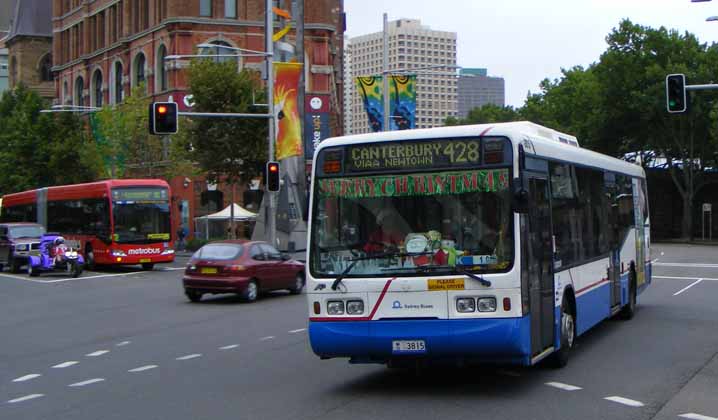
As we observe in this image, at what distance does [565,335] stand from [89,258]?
2796 cm

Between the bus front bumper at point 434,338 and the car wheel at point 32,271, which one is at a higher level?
the bus front bumper at point 434,338

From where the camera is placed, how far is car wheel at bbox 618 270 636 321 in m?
16.9

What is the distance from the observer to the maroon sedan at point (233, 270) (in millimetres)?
22547

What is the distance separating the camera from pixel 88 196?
36812mm

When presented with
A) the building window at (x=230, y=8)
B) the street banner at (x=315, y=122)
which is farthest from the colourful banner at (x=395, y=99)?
the building window at (x=230, y=8)

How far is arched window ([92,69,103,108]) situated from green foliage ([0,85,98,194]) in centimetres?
363

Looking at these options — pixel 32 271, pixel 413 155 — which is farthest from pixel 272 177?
pixel 413 155

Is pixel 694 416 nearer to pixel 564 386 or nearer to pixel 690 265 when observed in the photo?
pixel 564 386

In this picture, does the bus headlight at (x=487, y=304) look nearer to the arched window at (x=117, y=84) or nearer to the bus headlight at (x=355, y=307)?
the bus headlight at (x=355, y=307)

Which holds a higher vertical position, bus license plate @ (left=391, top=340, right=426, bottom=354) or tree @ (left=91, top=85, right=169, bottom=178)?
tree @ (left=91, top=85, right=169, bottom=178)

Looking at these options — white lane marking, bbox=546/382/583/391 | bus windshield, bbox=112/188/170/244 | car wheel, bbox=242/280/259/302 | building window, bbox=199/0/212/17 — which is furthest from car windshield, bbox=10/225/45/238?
building window, bbox=199/0/212/17

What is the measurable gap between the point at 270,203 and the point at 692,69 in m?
35.3

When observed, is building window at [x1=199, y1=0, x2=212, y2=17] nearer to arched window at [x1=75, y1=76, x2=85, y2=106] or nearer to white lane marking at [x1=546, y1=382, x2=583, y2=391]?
arched window at [x1=75, y1=76, x2=85, y2=106]

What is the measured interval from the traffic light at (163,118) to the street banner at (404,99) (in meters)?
7.27
